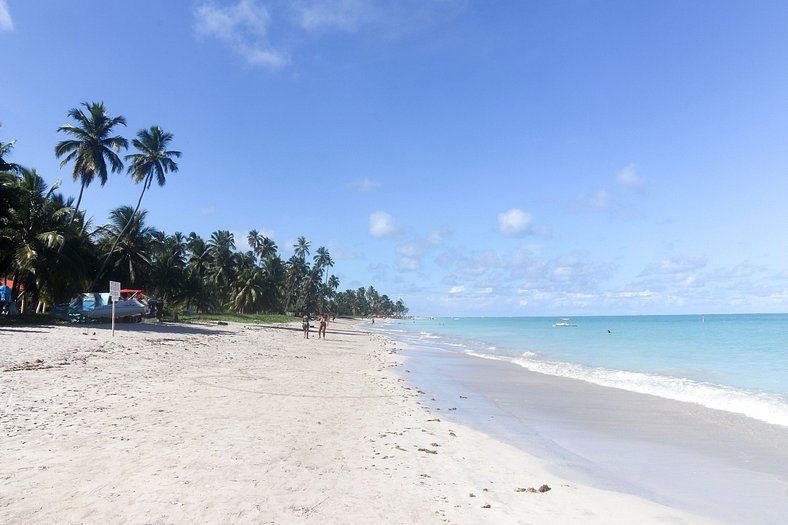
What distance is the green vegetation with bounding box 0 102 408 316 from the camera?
28.8 m

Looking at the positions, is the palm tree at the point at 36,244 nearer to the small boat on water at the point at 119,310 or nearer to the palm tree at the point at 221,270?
the small boat on water at the point at 119,310

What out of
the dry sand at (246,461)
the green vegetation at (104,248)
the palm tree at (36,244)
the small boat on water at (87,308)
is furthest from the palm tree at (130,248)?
the dry sand at (246,461)

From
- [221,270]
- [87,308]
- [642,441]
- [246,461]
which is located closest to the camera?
[246,461]

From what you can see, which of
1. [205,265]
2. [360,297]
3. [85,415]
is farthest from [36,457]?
[360,297]

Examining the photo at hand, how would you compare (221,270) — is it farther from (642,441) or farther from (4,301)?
(642,441)

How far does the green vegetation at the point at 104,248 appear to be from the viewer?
28828 millimetres

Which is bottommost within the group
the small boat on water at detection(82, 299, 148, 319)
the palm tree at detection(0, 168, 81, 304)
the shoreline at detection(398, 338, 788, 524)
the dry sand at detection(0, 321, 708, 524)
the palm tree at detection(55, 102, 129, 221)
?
the shoreline at detection(398, 338, 788, 524)

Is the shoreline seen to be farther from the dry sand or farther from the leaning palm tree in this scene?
the leaning palm tree

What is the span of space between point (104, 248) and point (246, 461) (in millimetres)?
45206

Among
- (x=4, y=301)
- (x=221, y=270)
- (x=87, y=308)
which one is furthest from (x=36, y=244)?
(x=221, y=270)

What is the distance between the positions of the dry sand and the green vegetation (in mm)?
21039

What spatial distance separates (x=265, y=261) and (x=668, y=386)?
262 feet

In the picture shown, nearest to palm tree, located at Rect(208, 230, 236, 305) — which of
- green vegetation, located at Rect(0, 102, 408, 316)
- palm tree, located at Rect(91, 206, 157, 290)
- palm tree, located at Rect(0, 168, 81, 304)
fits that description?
green vegetation, located at Rect(0, 102, 408, 316)

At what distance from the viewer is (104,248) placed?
143 ft
